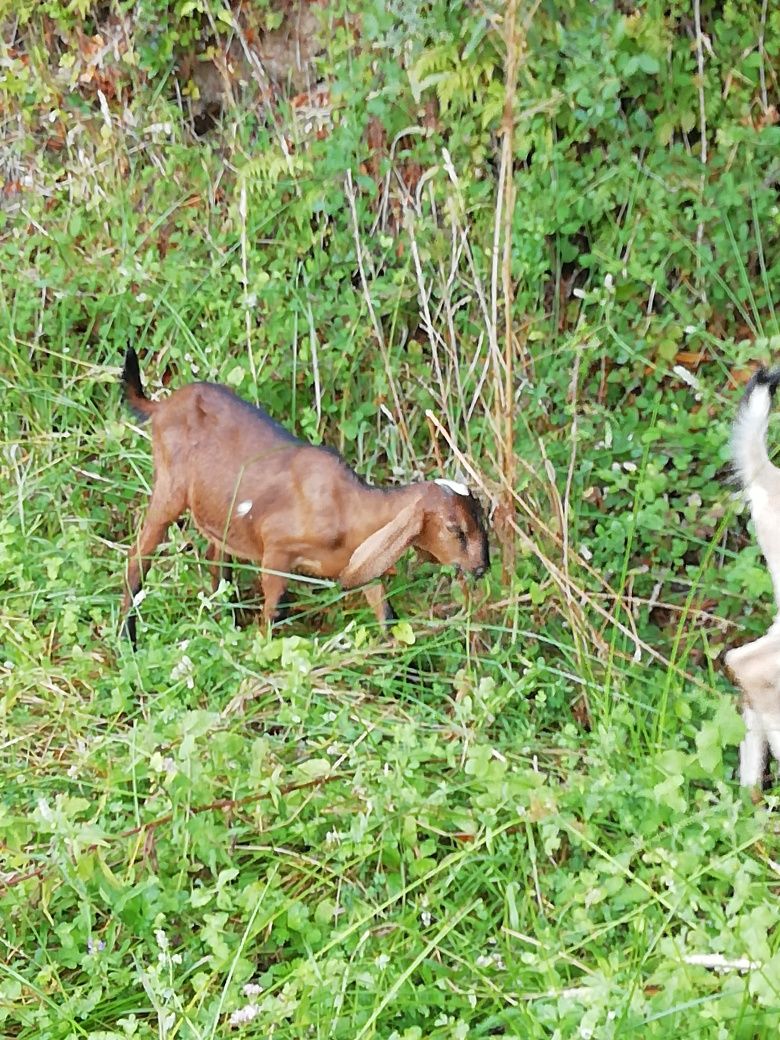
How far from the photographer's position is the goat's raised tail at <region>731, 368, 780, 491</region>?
2.55 m

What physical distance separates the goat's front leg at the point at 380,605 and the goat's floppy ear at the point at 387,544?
0.27 metres

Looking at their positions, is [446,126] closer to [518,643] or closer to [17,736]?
[518,643]

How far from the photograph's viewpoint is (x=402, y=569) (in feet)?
10.6

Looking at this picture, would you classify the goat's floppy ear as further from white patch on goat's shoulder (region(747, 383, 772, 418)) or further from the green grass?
white patch on goat's shoulder (region(747, 383, 772, 418))

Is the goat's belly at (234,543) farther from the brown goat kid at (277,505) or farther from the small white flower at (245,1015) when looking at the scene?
the small white flower at (245,1015)

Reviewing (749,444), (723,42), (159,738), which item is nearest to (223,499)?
(159,738)

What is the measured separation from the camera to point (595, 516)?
3127 millimetres

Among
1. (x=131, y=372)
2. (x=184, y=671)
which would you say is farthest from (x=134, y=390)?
(x=184, y=671)

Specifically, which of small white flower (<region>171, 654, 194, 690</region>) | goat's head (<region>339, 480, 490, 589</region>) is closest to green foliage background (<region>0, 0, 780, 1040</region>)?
small white flower (<region>171, 654, 194, 690</region>)

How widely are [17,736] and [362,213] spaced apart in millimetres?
2106

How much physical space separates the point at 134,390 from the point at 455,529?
3.94 feet

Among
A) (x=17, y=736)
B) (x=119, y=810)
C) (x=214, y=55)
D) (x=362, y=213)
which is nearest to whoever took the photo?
(x=119, y=810)

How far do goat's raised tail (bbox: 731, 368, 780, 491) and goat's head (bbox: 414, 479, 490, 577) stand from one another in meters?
0.67

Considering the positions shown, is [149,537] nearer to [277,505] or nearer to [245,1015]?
[277,505]
